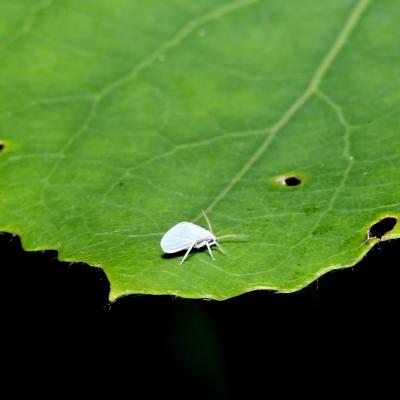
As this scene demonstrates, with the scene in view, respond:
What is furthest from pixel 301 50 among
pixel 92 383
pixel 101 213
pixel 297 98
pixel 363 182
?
pixel 92 383

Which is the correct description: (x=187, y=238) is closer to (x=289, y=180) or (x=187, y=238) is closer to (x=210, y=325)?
(x=289, y=180)

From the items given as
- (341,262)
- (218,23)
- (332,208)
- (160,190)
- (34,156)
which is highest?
(218,23)

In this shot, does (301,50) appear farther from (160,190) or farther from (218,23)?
(160,190)

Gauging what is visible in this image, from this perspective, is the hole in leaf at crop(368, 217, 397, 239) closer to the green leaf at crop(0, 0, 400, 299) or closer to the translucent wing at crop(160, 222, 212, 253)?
the green leaf at crop(0, 0, 400, 299)

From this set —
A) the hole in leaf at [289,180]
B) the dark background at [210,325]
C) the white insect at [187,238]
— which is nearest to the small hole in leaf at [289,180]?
the hole in leaf at [289,180]

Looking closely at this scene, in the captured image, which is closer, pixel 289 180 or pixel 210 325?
pixel 289 180

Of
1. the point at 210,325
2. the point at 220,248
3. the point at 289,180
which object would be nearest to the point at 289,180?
the point at 289,180

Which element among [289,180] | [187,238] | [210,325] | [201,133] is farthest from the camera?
[210,325]
